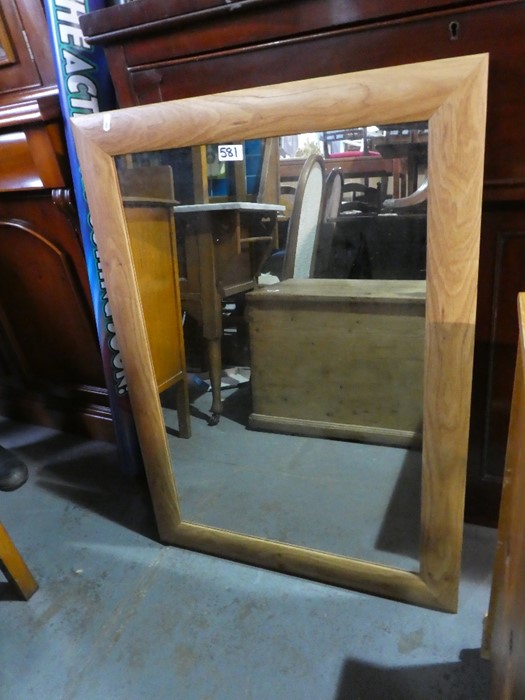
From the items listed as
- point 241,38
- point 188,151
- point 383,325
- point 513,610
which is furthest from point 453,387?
point 241,38

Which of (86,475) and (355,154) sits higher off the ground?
(355,154)

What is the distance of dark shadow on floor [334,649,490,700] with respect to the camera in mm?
854

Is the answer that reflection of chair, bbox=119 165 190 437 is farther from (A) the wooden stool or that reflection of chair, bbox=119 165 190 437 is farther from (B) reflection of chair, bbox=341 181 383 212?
(A) the wooden stool

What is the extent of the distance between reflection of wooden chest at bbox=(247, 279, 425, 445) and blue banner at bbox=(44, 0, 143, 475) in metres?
0.46

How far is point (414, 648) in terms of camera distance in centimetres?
93

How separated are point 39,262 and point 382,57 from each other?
45.6 inches

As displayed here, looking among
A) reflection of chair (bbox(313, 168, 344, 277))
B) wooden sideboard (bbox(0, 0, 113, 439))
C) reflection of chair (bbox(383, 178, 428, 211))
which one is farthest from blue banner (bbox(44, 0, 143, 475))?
reflection of chair (bbox(383, 178, 428, 211))

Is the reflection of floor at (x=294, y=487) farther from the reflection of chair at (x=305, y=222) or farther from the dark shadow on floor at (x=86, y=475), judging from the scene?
the reflection of chair at (x=305, y=222)

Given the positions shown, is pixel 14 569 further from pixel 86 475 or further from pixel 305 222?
pixel 305 222

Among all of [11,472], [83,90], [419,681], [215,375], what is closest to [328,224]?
[215,375]

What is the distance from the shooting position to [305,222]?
3.21 feet

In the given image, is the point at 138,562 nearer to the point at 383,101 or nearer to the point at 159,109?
the point at 159,109

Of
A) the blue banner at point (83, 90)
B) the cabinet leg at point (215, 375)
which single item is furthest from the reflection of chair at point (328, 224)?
the blue banner at point (83, 90)

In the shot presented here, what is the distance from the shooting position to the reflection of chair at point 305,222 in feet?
3.10
